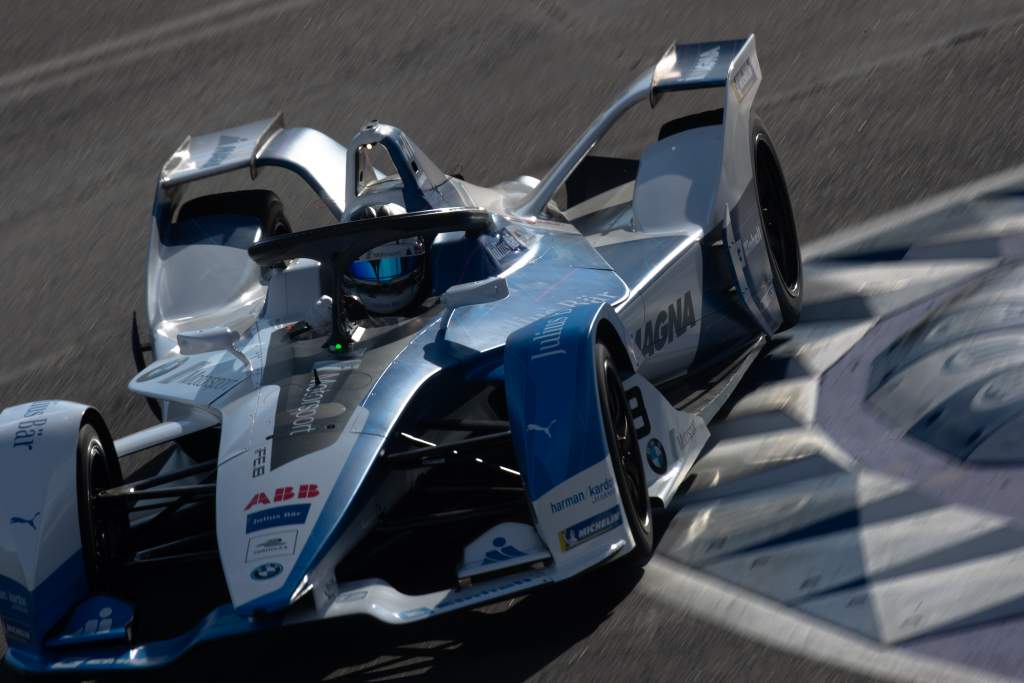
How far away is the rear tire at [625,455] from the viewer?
243 inches

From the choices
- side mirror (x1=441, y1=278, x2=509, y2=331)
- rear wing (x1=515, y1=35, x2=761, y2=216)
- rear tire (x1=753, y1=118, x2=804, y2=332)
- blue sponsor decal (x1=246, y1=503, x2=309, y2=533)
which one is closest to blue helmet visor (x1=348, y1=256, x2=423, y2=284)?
side mirror (x1=441, y1=278, x2=509, y2=331)

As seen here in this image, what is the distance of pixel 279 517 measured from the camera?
603 cm

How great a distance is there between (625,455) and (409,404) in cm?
89

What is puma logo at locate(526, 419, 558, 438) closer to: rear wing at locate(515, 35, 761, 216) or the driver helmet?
the driver helmet

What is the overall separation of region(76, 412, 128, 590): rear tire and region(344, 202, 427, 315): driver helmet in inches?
49.0

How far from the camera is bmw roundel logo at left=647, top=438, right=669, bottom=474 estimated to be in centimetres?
671

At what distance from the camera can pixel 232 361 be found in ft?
24.0

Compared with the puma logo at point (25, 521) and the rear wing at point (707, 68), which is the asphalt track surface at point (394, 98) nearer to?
the puma logo at point (25, 521)

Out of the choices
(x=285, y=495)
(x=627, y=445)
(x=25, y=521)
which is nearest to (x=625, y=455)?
(x=627, y=445)

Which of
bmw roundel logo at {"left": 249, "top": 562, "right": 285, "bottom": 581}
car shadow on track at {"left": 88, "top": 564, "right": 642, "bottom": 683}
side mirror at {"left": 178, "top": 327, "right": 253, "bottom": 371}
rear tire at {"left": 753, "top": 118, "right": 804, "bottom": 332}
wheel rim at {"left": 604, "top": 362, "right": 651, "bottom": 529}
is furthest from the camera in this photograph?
rear tire at {"left": 753, "top": 118, "right": 804, "bottom": 332}

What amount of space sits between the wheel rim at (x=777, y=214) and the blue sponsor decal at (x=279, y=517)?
12.1ft

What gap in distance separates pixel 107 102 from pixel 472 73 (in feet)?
10.6

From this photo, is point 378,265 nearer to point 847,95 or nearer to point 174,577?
point 174,577

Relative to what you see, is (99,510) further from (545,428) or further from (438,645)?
(545,428)
